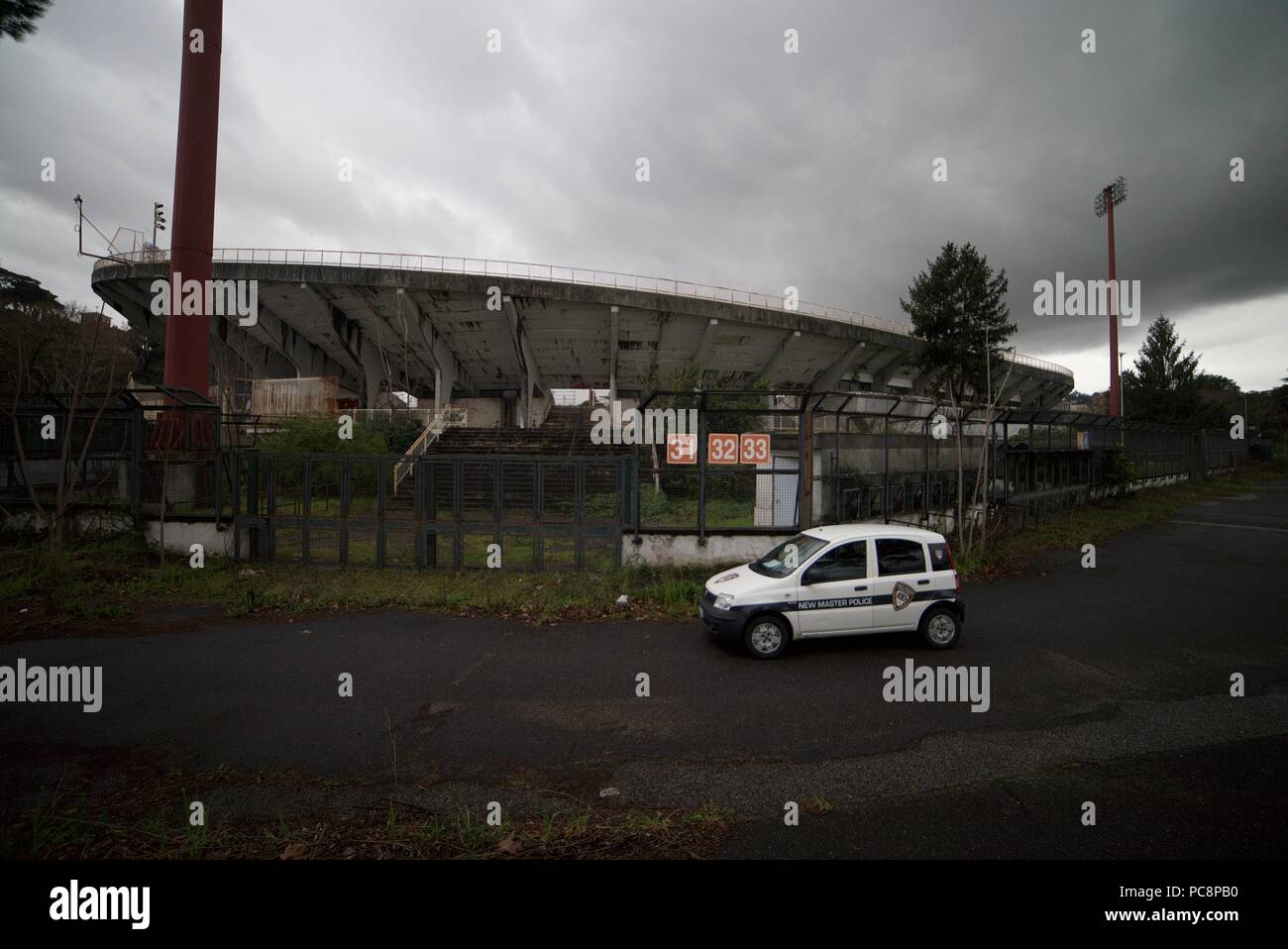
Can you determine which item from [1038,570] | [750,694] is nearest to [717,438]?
[750,694]

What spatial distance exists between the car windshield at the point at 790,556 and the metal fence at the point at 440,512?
12.7 feet

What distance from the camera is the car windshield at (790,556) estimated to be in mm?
7058

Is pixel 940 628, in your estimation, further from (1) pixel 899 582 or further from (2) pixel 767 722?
(2) pixel 767 722

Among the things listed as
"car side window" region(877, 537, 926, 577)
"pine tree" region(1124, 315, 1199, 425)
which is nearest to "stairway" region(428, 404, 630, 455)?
"car side window" region(877, 537, 926, 577)

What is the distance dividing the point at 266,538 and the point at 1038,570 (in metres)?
16.4

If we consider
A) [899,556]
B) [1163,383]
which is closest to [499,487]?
[899,556]

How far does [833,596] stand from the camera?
266 inches

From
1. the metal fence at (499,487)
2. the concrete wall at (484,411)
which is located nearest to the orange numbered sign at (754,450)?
the metal fence at (499,487)

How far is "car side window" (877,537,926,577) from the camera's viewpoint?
22.8 feet

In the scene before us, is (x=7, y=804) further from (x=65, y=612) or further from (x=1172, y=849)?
(x=1172, y=849)

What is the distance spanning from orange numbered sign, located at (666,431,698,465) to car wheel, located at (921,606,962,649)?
17.7 ft

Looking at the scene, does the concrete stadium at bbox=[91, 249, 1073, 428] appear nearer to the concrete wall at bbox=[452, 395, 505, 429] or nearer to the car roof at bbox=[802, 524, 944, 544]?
the concrete wall at bbox=[452, 395, 505, 429]

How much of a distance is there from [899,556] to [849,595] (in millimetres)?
879

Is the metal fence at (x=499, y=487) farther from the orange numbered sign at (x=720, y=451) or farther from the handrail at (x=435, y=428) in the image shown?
the handrail at (x=435, y=428)
